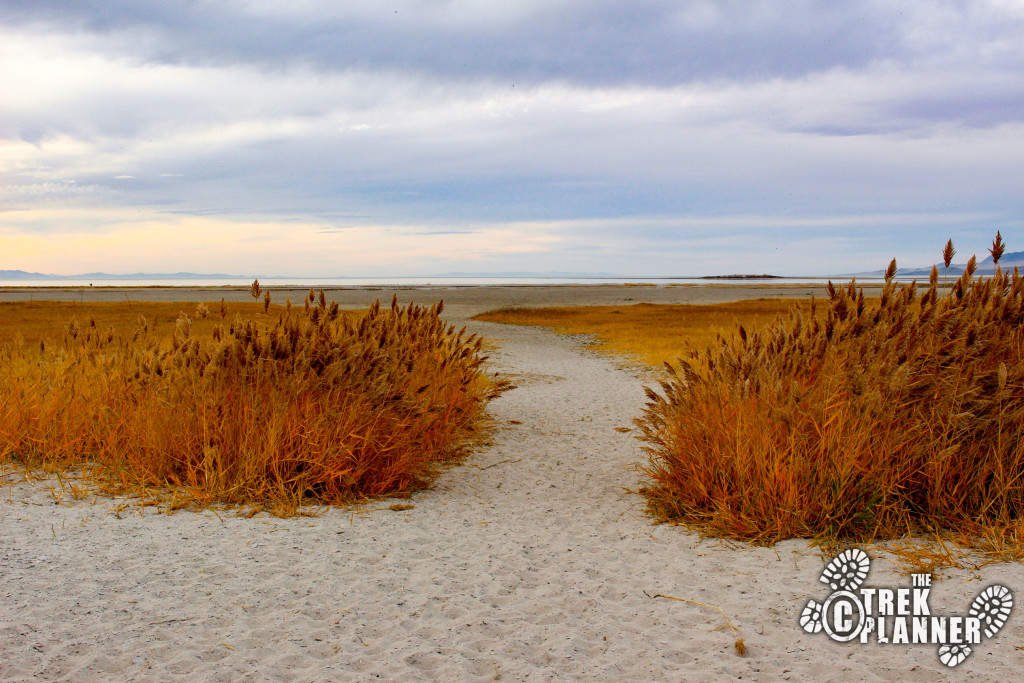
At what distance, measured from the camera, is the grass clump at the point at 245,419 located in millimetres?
4887

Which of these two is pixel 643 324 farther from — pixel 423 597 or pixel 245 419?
pixel 423 597

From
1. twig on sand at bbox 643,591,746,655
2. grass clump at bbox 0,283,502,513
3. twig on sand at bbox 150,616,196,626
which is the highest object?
grass clump at bbox 0,283,502,513

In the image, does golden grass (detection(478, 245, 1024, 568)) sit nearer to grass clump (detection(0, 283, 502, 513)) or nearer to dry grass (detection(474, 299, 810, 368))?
grass clump (detection(0, 283, 502, 513))

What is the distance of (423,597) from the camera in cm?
345

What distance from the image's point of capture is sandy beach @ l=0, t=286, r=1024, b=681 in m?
2.80

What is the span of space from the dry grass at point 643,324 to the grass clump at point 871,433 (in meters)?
7.38

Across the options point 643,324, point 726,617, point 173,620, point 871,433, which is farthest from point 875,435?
point 643,324

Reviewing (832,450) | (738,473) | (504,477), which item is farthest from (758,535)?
(504,477)

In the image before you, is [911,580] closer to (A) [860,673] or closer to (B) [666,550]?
(A) [860,673]

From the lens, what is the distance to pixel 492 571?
379 cm

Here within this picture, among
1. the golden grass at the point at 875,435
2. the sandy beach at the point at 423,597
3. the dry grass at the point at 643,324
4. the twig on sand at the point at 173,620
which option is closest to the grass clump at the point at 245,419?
the sandy beach at the point at 423,597

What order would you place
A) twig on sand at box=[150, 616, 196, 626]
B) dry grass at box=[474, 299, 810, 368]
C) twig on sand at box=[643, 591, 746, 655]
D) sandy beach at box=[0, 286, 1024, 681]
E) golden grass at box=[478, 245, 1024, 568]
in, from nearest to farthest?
sandy beach at box=[0, 286, 1024, 681] → twig on sand at box=[643, 591, 746, 655] → twig on sand at box=[150, 616, 196, 626] → golden grass at box=[478, 245, 1024, 568] → dry grass at box=[474, 299, 810, 368]

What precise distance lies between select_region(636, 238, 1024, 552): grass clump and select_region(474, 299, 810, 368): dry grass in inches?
290

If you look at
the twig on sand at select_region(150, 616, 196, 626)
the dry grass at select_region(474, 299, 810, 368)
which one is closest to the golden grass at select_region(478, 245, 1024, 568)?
the twig on sand at select_region(150, 616, 196, 626)
